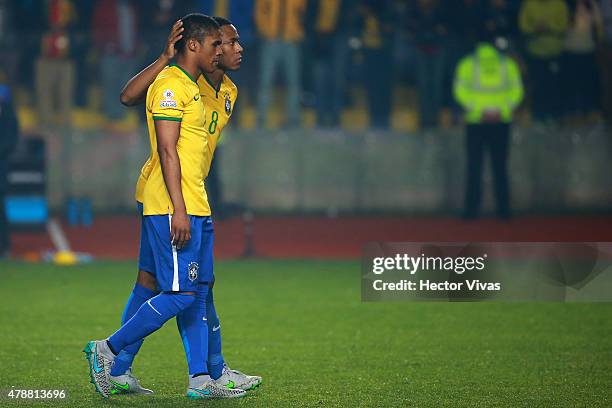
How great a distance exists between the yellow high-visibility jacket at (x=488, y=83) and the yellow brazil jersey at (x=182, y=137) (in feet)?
42.5

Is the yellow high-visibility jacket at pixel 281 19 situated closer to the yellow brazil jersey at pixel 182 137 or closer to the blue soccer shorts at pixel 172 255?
the yellow brazil jersey at pixel 182 137

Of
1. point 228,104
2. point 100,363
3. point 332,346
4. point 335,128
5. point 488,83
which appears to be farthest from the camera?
point 335,128

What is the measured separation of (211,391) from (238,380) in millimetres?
349

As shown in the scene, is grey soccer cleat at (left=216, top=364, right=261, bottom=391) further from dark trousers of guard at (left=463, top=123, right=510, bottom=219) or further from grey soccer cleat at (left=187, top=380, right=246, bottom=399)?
dark trousers of guard at (left=463, top=123, right=510, bottom=219)

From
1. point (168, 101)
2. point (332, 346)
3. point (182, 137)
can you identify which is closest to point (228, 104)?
point (182, 137)

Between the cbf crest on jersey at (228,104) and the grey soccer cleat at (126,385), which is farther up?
the cbf crest on jersey at (228,104)

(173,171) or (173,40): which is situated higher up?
(173,40)

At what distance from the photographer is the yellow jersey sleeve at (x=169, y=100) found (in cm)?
704

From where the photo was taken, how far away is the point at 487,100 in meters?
19.9

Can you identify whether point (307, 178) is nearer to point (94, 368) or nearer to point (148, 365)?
point (148, 365)

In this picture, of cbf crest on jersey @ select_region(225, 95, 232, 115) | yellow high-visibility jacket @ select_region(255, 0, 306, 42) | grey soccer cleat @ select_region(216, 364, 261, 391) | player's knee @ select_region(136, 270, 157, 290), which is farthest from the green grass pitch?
yellow high-visibility jacket @ select_region(255, 0, 306, 42)

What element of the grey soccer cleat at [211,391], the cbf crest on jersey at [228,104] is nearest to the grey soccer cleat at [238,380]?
the grey soccer cleat at [211,391]

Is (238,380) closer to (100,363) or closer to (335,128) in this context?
(100,363)

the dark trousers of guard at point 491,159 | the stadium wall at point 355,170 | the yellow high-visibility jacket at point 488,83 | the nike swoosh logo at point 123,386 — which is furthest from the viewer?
the stadium wall at point 355,170
